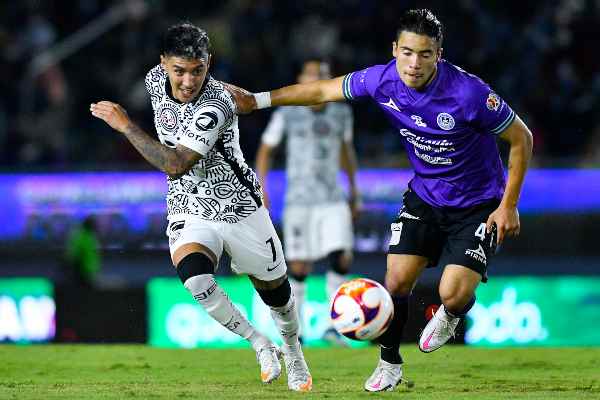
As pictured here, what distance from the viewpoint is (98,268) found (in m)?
17.1

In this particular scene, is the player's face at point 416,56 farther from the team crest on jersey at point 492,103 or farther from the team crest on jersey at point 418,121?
the team crest on jersey at point 492,103

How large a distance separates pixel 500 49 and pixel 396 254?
10.4 m

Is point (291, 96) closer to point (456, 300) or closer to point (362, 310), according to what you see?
point (362, 310)

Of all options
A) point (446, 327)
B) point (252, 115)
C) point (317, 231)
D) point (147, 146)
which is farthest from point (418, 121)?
point (252, 115)

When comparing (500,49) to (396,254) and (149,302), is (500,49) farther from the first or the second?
(396,254)

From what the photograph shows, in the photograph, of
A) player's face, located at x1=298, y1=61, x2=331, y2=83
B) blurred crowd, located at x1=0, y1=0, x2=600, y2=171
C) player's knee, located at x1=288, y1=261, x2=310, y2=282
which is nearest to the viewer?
player's face, located at x1=298, y1=61, x2=331, y2=83

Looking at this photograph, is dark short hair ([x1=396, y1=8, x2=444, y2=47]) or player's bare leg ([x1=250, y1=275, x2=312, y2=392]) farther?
player's bare leg ([x1=250, y1=275, x2=312, y2=392])

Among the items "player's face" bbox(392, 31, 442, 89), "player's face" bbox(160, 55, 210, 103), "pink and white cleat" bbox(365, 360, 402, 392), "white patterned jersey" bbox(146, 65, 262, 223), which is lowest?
"pink and white cleat" bbox(365, 360, 402, 392)

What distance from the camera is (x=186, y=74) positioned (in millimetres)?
7328

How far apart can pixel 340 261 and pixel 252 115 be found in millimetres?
5286

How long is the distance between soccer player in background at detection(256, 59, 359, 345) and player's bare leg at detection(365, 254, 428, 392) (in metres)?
4.05

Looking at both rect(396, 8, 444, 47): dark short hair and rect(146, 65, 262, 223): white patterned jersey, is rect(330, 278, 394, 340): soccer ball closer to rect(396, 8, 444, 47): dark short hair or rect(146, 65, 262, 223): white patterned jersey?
rect(146, 65, 262, 223): white patterned jersey

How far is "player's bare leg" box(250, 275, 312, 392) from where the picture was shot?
7793 mm

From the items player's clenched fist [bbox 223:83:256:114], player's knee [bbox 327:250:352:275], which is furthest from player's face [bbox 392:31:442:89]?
player's knee [bbox 327:250:352:275]
